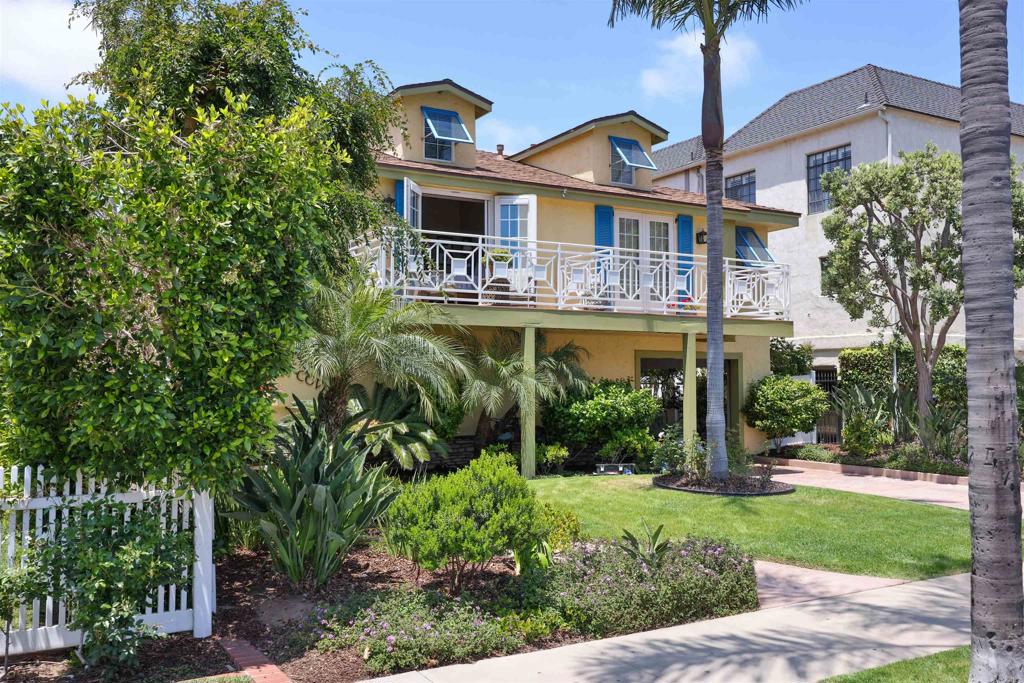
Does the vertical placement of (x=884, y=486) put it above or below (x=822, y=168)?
below

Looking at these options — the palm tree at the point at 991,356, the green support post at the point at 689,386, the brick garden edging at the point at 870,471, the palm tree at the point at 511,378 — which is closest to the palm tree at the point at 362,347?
the palm tree at the point at 511,378

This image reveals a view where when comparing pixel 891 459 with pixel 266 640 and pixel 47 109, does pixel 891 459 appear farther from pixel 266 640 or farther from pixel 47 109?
pixel 47 109

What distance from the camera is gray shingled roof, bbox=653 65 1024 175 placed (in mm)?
23438

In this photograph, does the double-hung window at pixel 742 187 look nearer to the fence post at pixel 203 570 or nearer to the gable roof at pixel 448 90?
the gable roof at pixel 448 90

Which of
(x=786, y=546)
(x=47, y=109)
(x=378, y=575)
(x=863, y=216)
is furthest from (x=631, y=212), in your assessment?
(x=47, y=109)

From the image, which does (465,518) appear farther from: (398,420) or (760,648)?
(398,420)

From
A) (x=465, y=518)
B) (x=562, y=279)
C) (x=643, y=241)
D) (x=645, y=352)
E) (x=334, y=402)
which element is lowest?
(x=465, y=518)

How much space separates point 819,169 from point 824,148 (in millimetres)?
651

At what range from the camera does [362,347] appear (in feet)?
35.3

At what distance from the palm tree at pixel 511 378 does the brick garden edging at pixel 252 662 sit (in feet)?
24.2

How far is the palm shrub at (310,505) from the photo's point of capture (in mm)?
6578

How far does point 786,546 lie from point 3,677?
296 inches

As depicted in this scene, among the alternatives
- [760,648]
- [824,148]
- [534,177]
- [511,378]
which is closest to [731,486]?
[511,378]

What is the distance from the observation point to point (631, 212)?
18.0m
